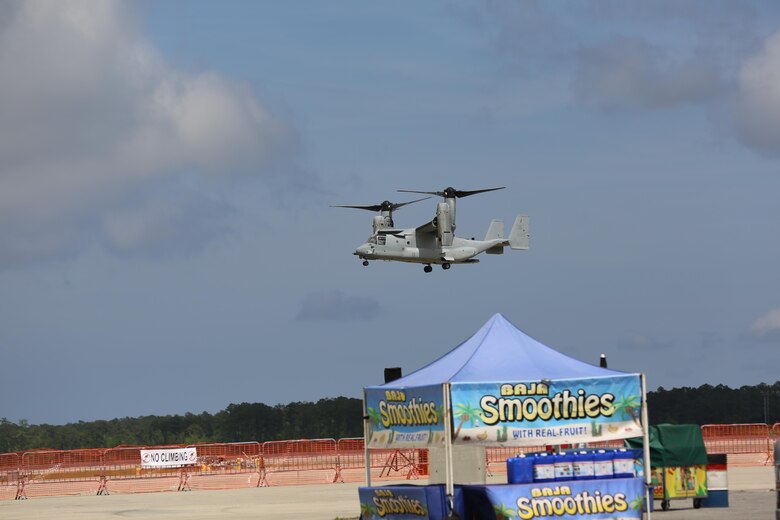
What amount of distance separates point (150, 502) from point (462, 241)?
39.3 metres

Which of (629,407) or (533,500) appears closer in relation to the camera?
(533,500)

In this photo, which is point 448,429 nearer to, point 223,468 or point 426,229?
point 223,468

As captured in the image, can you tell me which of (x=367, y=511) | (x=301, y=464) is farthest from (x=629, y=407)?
(x=301, y=464)

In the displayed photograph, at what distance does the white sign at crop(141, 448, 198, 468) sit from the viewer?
42750 mm

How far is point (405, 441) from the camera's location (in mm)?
19703

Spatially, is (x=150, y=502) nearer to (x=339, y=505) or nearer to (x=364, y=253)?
(x=339, y=505)

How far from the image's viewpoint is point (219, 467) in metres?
48.1

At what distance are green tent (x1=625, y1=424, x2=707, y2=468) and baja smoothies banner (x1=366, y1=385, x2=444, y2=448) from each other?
19.3 feet

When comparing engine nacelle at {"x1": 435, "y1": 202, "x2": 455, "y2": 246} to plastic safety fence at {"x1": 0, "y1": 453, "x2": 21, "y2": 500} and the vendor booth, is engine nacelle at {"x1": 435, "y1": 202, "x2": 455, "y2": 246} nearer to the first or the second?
plastic safety fence at {"x1": 0, "y1": 453, "x2": 21, "y2": 500}

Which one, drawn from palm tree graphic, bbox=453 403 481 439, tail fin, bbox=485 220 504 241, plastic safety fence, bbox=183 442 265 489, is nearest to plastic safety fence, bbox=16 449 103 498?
plastic safety fence, bbox=183 442 265 489

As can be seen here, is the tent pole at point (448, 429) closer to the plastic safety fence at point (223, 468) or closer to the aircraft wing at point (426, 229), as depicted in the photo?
the plastic safety fence at point (223, 468)

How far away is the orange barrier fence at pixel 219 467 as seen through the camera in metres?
41.5

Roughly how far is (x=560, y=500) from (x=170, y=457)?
2657 centimetres

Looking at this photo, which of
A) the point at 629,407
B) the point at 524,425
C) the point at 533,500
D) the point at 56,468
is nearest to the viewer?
the point at 533,500
